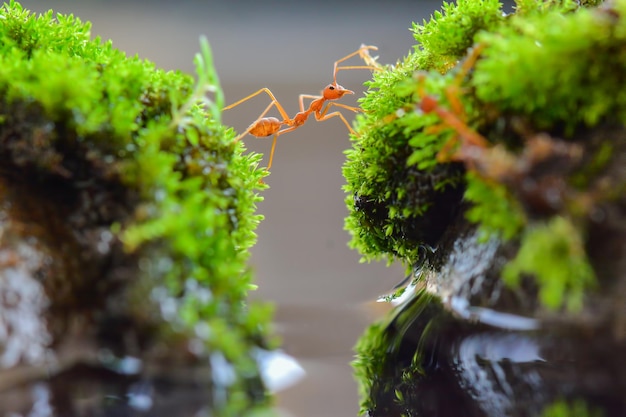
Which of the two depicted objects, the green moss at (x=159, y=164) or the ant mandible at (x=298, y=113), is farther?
the ant mandible at (x=298, y=113)

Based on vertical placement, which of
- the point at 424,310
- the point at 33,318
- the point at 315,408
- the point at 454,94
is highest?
the point at 454,94

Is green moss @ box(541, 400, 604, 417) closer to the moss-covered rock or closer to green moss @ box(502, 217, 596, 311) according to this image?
the moss-covered rock

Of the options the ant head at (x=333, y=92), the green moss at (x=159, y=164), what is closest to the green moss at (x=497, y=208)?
the green moss at (x=159, y=164)

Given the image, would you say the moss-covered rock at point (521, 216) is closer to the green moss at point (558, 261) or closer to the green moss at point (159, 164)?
the green moss at point (558, 261)

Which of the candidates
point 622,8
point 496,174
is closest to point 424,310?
point 496,174

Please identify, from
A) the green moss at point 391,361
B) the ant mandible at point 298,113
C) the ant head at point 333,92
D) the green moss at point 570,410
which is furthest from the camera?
the ant head at point 333,92

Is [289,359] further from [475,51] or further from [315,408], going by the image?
[475,51]

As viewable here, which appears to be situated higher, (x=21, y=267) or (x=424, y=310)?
(x=21, y=267)

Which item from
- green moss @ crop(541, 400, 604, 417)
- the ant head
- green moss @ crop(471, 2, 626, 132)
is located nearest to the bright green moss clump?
green moss @ crop(471, 2, 626, 132)
